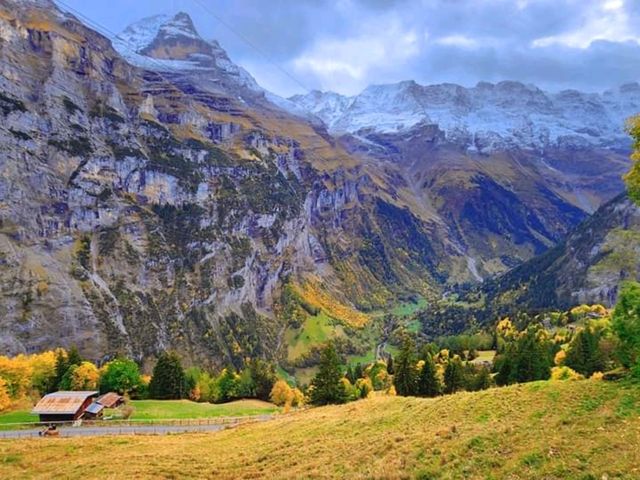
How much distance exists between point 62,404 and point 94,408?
211 inches

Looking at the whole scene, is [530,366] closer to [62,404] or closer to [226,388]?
[226,388]

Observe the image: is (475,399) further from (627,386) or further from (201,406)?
(201,406)

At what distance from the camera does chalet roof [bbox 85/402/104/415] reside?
7850cm

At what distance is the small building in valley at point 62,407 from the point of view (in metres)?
74.3

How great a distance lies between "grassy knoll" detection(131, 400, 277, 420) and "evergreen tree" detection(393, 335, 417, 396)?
2754 centimetres

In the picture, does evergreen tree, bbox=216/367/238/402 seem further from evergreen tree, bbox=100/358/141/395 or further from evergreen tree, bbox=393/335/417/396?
evergreen tree, bbox=393/335/417/396

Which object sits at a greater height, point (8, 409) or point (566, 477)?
point (566, 477)

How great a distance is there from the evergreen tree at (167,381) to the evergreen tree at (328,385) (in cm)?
4159

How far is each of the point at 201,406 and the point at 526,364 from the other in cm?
5841

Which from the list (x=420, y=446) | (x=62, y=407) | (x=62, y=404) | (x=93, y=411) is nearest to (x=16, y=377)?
(x=62, y=404)

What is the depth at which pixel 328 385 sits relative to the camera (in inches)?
3056

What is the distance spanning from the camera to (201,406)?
9256 cm

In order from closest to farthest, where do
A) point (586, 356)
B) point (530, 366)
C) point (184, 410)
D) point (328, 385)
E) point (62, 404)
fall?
point (62, 404)
point (328, 385)
point (530, 366)
point (586, 356)
point (184, 410)

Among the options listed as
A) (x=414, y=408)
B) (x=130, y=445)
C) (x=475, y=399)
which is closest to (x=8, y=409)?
(x=130, y=445)
